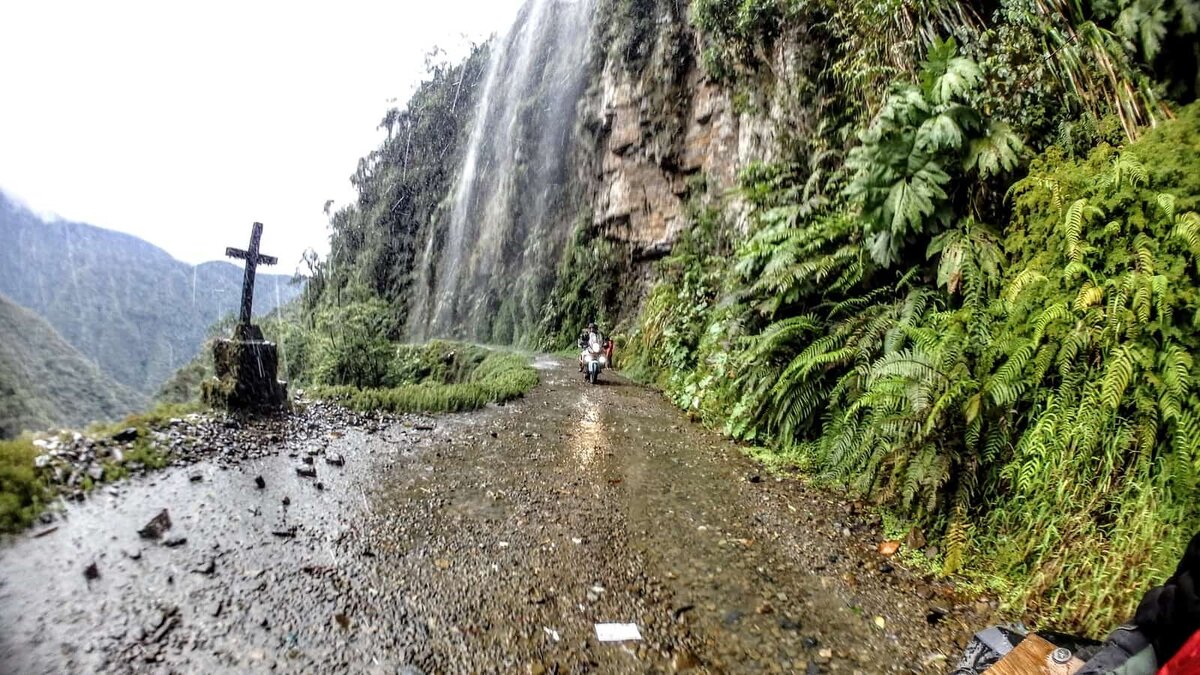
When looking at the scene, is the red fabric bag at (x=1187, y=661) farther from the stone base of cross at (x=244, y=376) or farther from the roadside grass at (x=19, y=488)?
the stone base of cross at (x=244, y=376)

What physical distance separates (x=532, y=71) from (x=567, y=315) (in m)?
13.6

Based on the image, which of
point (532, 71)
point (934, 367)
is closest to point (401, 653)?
point (934, 367)

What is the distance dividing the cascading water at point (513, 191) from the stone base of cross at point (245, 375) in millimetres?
14954

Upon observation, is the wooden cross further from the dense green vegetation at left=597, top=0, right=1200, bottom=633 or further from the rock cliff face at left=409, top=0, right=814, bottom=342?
the rock cliff face at left=409, top=0, right=814, bottom=342

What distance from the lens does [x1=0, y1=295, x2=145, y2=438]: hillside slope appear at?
136 inches

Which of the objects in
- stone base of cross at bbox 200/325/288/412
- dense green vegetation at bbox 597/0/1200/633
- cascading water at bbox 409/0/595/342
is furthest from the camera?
cascading water at bbox 409/0/595/342

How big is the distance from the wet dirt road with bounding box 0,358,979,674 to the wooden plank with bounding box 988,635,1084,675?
1.79 ft

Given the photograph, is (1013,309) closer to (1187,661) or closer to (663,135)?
(1187,661)

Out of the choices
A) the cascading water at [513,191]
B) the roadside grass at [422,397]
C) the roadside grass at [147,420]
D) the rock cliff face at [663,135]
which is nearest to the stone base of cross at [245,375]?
the roadside grass at [147,420]

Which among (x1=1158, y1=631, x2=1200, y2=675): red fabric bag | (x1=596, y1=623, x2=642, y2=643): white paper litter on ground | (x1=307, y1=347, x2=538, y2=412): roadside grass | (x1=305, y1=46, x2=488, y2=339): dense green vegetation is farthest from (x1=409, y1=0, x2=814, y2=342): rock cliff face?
(x1=1158, y1=631, x2=1200, y2=675): red fabric bag

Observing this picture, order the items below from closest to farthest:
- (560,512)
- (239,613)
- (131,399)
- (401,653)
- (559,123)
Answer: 1. (401,653)
2. (239,613)
3. (560,512)
4. (131,399)
5. (559,123)

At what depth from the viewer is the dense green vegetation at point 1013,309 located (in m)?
2.41

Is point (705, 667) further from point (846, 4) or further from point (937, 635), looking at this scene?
point (846, 4)

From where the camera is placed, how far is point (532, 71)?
24.6 m
